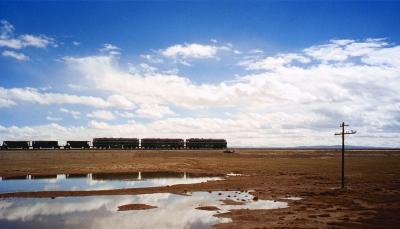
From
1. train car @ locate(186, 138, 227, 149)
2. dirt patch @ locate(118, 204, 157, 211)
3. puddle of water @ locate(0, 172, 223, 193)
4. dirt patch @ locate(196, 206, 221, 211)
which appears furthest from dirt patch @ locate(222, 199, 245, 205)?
train car @ locate(186, 138, 227, 149)

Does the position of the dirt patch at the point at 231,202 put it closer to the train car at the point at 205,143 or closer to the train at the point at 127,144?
the train at the point at 127,144

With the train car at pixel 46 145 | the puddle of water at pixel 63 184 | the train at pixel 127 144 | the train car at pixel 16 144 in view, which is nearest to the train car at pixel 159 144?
the train at pixel 127 144

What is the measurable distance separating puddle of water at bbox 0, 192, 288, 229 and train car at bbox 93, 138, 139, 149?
7113cm

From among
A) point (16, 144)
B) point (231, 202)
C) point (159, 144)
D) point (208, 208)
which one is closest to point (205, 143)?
point (159, 144)

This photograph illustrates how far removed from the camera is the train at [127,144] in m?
82.1

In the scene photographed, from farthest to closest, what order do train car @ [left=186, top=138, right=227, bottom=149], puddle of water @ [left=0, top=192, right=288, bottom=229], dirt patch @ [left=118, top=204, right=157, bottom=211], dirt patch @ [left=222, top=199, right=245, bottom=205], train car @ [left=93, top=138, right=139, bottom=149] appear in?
train car @ [left=186, top=138, right=227, bottom=149]
train car @ [left=93, top=138, right=139, bottom=149]
dirt patch @ [left=222, top=199, right=245, bottom=205]
dirt patch @ [left=118, top=204, right=157, bottom=211]
puddle of water @ [left=0, top=192, right=288, bottom=229]

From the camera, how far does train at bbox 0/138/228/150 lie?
269ft

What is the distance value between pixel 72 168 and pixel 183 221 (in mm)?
27006

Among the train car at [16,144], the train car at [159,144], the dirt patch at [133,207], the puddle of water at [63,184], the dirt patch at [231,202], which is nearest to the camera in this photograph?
the dirt patch at [133,207]

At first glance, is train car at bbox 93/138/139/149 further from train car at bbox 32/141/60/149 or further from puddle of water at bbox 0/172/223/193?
puddle of water at bbox 0/172/223/193

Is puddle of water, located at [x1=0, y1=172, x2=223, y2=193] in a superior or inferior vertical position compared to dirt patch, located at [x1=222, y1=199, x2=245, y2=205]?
inferior

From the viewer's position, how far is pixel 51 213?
52.5 feet

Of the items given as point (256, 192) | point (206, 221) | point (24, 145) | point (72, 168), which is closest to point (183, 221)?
point (206, 221)

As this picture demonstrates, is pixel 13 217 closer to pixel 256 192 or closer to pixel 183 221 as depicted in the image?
pixel 183 221
